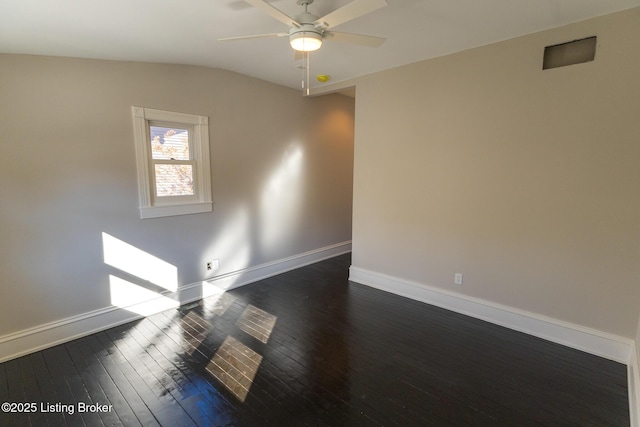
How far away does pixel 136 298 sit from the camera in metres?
3.09

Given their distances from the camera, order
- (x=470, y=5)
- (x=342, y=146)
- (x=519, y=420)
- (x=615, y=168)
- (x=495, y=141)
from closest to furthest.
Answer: (x=519, y=420), (x=470, y=5), (x=615, y=168), (x=495, y=141), (x=342, y=146)

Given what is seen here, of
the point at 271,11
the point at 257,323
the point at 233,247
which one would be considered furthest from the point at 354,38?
the point at 233,247

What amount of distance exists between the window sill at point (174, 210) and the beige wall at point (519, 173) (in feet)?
7.15

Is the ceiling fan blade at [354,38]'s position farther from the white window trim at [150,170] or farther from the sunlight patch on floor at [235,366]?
the sunlight patch on floor at [235,366]

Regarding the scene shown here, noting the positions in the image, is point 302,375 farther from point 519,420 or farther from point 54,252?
point 54,252

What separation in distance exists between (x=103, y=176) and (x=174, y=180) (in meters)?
0.70

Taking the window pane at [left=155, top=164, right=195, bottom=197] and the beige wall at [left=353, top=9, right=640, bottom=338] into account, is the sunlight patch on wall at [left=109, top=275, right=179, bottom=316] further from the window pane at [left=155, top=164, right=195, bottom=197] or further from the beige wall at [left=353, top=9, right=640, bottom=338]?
the beige wall at [left=353, top=9, right=640, bottom=338]

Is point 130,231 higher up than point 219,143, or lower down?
lower down

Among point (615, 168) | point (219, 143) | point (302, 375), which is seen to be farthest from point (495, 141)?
point (219, 143)

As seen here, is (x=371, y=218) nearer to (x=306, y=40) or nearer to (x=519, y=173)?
(x=519, y=173)

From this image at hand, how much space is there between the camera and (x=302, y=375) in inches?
88.4

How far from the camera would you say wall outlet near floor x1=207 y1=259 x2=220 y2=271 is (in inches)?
146

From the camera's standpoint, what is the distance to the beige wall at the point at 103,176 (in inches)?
94.4

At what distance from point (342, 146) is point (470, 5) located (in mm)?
3254
